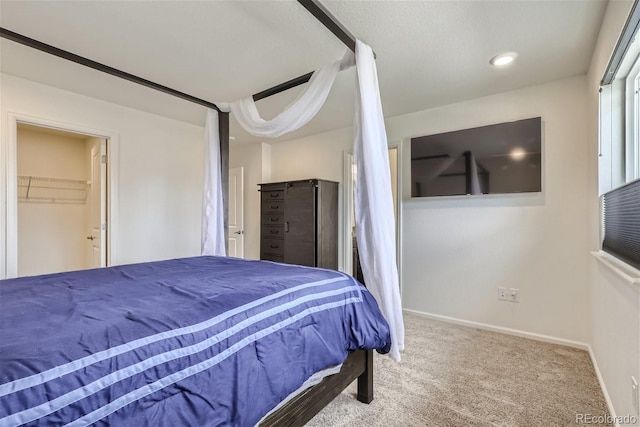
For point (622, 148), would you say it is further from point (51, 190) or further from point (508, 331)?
point (51, 190)

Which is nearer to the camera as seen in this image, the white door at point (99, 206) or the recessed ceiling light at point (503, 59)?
the recessed ceiling light at point (503, 59)

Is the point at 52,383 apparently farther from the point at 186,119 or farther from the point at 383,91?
the point at 186,119

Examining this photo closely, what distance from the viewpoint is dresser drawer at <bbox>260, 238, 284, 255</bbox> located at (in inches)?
159

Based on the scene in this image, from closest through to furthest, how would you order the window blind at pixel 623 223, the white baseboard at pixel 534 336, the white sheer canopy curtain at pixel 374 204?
the window blind at pixel 623 223 < the white sheer canopy curtain at pixel 374 204 < the white baseboard at pixel 534 336

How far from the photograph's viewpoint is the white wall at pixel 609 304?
1.32 m

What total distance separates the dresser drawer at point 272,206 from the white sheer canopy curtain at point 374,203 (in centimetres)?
237

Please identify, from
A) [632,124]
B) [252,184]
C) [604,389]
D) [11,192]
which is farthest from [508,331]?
[11,192]

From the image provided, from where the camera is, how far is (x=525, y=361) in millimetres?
2279

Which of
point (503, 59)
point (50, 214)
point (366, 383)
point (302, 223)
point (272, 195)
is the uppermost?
point (503, 59)

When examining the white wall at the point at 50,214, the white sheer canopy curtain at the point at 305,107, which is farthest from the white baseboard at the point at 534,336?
the white wall at the point at 50,214

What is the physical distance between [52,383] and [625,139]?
2912 mm

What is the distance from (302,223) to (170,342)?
2.88m

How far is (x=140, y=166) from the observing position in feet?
11.4

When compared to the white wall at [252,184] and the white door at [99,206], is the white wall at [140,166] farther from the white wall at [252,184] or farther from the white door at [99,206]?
the white wall at [252,184]
